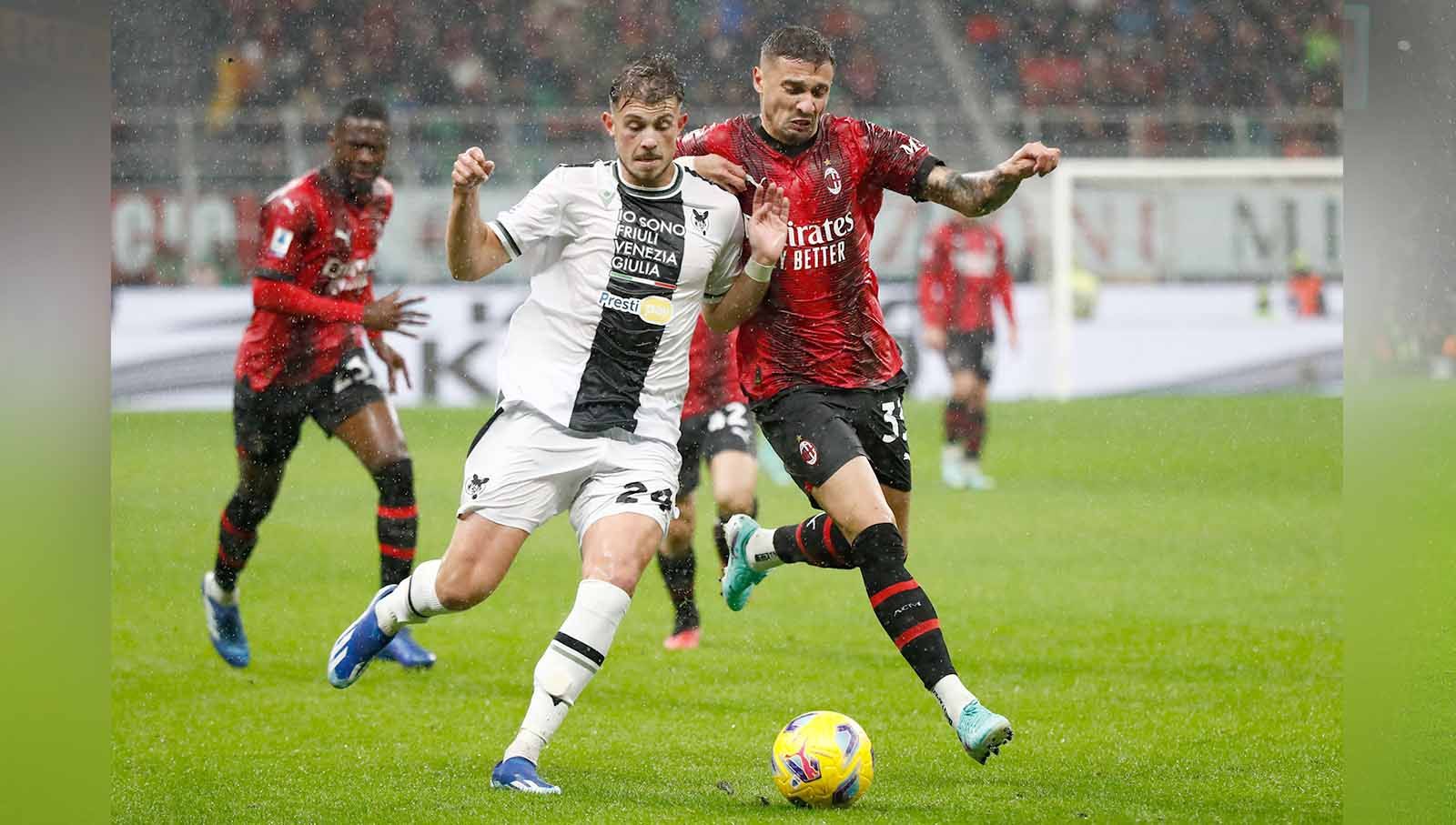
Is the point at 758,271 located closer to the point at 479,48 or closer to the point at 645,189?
the point at 645,189

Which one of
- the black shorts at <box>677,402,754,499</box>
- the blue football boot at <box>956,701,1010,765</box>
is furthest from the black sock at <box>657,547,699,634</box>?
the blue football boot at <box>956,701,1010,765</box>

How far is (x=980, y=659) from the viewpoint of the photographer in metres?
7.40

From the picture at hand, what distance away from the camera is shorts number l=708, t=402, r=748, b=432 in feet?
24.7

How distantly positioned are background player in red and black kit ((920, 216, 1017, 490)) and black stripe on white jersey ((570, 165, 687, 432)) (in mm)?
8515

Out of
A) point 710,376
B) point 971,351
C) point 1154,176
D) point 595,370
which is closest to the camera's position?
point 595,370

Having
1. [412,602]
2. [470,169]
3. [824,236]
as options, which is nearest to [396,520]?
[412,602]

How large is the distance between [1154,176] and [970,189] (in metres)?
14.3

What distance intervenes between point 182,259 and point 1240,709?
13.0 metres

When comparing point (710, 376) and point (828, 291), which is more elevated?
point (828, 291)

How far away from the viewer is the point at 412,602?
16.7ft

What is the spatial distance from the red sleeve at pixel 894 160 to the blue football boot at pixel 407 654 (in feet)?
10.4

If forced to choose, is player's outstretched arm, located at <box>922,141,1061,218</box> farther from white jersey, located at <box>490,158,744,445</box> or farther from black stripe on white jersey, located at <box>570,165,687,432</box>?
black stripe on white jersey, located at <box>570,165,687,432</box>

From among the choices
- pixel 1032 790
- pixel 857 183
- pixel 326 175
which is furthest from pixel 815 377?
pixel 326 175

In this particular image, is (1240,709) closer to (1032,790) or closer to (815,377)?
(1032,790)
